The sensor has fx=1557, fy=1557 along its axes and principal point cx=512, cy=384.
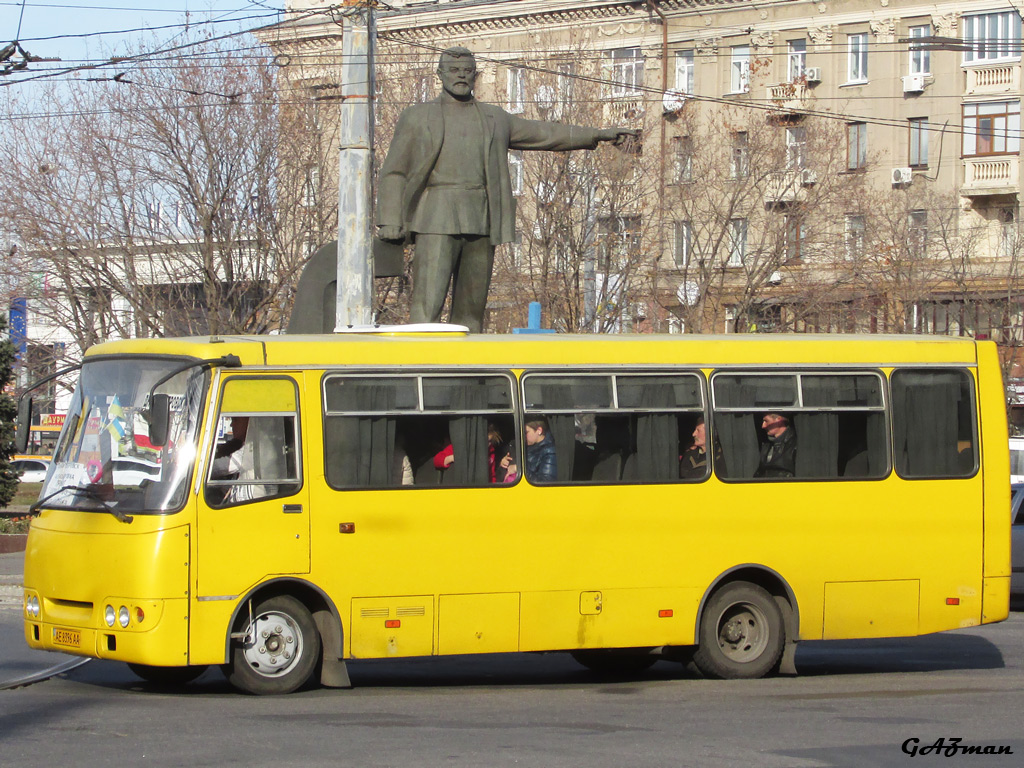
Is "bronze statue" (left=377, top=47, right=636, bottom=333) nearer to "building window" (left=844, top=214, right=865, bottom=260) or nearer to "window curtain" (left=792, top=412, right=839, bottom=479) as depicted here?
"window curtain" (left=792, top=412, right=839, bottom=479)

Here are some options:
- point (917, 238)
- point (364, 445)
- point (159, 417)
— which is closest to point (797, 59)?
point (917, 238)

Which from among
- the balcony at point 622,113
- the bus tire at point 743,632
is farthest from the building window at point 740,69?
the bus tire at point 743,632

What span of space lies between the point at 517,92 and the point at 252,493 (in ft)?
90.0

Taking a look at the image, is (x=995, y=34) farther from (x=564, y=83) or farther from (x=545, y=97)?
(x=545, y=97)

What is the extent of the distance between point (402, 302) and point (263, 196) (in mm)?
3451

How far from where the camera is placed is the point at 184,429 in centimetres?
996

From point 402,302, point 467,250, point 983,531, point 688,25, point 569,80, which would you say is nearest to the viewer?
point 983,531

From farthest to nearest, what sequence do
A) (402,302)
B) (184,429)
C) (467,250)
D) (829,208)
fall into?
(829,208) → (402,302) → (467,250) → (184,429)

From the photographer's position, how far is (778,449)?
11.5 m

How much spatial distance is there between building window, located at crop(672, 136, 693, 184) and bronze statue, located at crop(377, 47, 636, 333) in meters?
23.2

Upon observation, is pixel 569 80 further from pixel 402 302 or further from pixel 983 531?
pixel 983 531

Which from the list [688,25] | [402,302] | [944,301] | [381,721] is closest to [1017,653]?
[381,721]

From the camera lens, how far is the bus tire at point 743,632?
11.3 metres

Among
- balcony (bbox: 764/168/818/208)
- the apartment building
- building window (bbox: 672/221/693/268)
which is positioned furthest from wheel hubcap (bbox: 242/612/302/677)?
balcony (bbox: 764/168/818/208)
